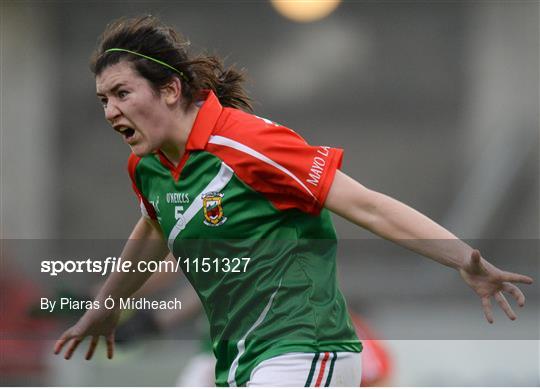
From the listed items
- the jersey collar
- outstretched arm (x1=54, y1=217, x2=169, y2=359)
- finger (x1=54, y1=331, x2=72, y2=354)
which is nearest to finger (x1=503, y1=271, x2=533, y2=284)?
the jersey collar

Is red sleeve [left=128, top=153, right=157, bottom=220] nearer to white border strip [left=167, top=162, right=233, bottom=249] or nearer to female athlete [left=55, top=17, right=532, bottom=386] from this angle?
female athlete [left=55, top=17, right=532, bottom=386]

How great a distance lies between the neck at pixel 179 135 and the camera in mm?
3531

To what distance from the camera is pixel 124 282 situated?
12.6 ft

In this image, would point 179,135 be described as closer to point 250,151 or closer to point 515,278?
point 250,151

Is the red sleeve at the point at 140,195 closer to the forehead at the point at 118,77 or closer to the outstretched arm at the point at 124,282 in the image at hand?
the outstretched arm at the point at 124,282

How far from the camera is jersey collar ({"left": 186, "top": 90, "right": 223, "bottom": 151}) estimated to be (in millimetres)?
3445

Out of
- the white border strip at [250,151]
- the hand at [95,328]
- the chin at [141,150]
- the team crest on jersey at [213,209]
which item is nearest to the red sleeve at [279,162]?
the white border strip at [250,151]

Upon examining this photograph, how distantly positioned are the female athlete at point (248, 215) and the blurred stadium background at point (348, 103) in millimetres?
5408

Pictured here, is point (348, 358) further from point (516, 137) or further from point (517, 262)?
point (516, 137)

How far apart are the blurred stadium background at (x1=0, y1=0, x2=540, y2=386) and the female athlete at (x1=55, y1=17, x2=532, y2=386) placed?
17.7 ft

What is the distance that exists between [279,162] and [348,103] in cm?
699

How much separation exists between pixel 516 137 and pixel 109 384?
4586 millimetres

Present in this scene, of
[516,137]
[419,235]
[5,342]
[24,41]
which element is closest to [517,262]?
[516,137]

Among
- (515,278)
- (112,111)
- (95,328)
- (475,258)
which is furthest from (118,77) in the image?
(515,278)
